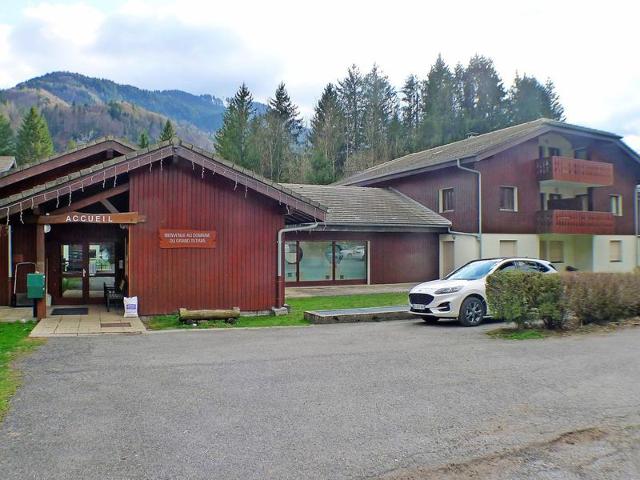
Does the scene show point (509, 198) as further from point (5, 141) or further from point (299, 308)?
point (5, 141)

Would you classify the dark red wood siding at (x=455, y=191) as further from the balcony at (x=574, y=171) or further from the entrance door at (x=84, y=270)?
the entrance door at (x=84, y=270)

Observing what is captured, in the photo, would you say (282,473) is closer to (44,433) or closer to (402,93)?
(44,433)

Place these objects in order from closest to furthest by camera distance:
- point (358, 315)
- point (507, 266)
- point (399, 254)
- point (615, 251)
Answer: point (507, 266)
point (358, 315)
point (399, 254)
point (615, 251)

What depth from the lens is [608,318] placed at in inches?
477

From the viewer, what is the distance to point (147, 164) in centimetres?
1377

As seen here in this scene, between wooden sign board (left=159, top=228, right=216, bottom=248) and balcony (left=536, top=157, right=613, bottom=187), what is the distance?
1884 cm

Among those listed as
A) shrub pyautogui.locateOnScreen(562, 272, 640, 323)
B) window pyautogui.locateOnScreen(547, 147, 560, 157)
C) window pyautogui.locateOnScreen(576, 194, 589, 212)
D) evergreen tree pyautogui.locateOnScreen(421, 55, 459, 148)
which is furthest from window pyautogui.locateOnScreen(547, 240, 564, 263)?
evergreen tree pyautogui.locateOnScreen(421, 55, 459, 148)

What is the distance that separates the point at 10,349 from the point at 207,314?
14.9 ft

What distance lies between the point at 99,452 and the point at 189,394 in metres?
1.89

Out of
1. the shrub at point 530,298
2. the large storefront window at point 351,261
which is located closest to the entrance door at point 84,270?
the large storefront window at point 351,261

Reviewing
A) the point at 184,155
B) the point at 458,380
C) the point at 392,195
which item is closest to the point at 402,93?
the point at 392,195

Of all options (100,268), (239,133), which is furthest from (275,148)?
(100,268)

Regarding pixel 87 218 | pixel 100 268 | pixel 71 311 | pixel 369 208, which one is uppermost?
pixel 369 208

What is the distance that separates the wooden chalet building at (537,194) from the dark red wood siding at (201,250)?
13.3 meters
